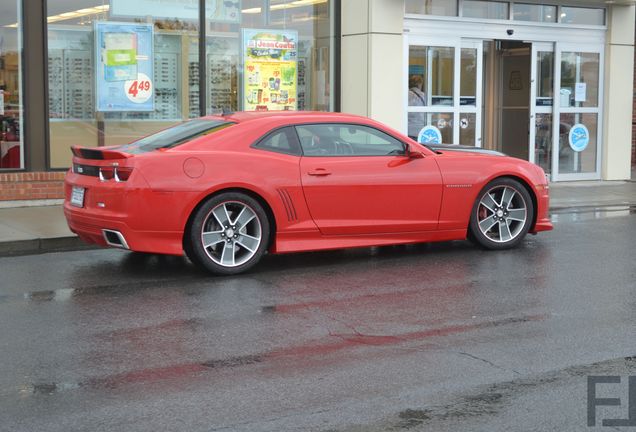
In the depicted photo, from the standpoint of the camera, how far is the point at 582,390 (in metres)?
5.30

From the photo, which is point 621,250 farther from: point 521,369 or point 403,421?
point 403,421

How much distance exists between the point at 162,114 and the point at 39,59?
6.68ft

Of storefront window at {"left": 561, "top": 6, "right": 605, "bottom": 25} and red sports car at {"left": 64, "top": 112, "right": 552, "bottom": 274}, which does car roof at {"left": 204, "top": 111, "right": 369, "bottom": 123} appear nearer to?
red sports car at {"left": 64, "top": 112, "right": 552, "bottom": 274}

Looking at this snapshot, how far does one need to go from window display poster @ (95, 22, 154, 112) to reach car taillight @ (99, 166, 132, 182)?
562 centimetres

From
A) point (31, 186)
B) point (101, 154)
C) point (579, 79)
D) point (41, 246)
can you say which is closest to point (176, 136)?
point (101, 154)

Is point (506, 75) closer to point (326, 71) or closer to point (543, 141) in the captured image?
point (543, 141)

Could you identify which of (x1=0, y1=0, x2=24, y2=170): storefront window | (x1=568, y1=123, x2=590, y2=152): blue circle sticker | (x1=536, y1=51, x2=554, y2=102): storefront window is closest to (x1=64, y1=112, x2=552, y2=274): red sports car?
(x1=0, y1=0, x2=24, y2=170): storefront window

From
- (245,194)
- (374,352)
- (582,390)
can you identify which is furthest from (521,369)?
(245,194)

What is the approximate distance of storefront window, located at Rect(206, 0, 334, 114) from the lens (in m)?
15.1

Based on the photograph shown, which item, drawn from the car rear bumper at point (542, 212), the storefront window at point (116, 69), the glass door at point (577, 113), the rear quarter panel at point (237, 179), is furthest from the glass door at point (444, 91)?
the rear quarter panel at point (237, 179)

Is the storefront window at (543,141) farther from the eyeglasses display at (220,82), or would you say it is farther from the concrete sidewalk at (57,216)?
the eyeglasses display at (220,82)

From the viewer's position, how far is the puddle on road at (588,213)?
1313 centimetres

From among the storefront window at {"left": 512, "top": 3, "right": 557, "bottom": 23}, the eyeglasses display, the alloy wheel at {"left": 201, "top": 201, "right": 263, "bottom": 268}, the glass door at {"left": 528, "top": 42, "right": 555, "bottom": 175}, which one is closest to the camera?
the alloy wheel at {"left": 201, "top": 201, "right": 263, "bottom": 268}

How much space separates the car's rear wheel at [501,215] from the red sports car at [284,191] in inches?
0.5
